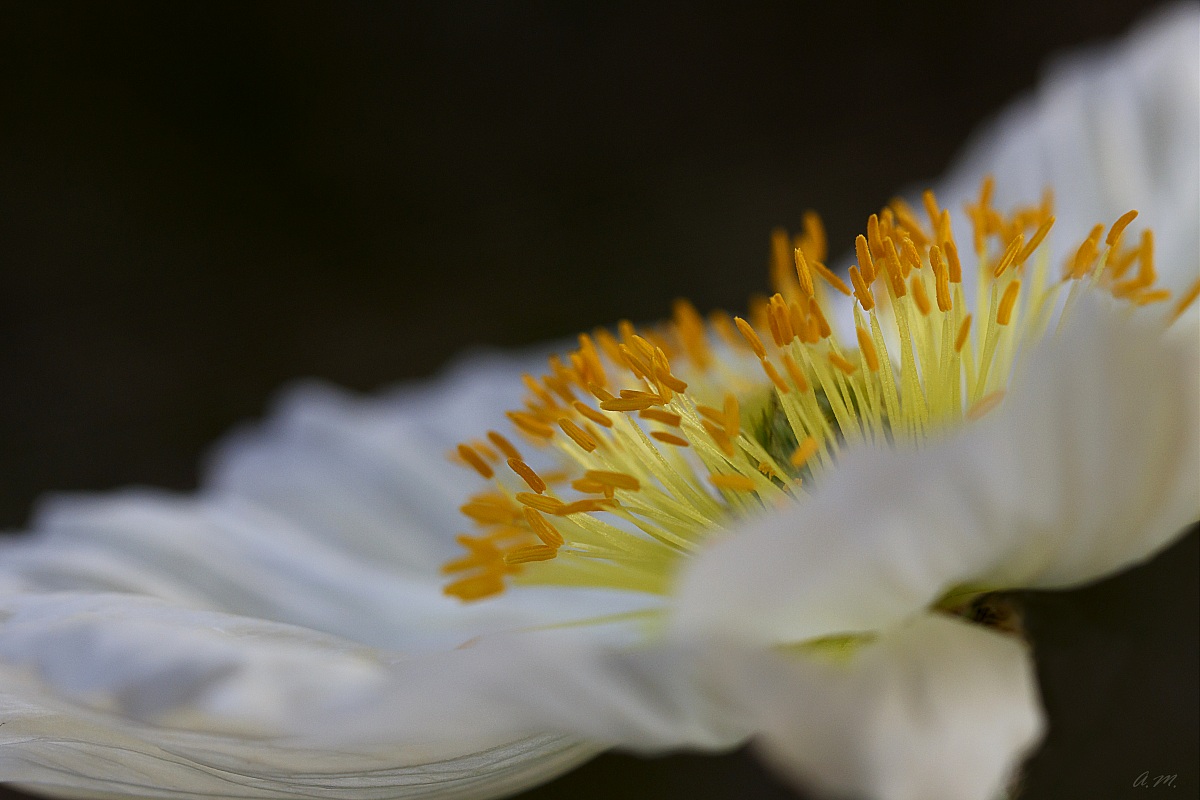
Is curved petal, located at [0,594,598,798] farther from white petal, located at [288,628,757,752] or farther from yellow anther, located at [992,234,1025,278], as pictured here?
yellow anther, located at [992,234,1025,278]

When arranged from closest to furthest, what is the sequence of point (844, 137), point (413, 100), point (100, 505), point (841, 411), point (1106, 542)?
point (1106, 542) < point (841, 411) < point (100, 505) < point (844, 137) < point (413, 100)

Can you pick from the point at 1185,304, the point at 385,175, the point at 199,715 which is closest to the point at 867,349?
the point at 1185,304

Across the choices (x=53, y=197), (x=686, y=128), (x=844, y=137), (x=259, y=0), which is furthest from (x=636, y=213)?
(x=53, y=197)

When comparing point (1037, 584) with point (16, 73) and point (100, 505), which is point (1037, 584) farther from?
point (16, 73)

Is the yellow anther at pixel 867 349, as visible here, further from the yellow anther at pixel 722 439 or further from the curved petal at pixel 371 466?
the curved petal at pixel 371 466

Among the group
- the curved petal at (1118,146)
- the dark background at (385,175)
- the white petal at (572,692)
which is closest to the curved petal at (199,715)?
the white petal at (572,692)
